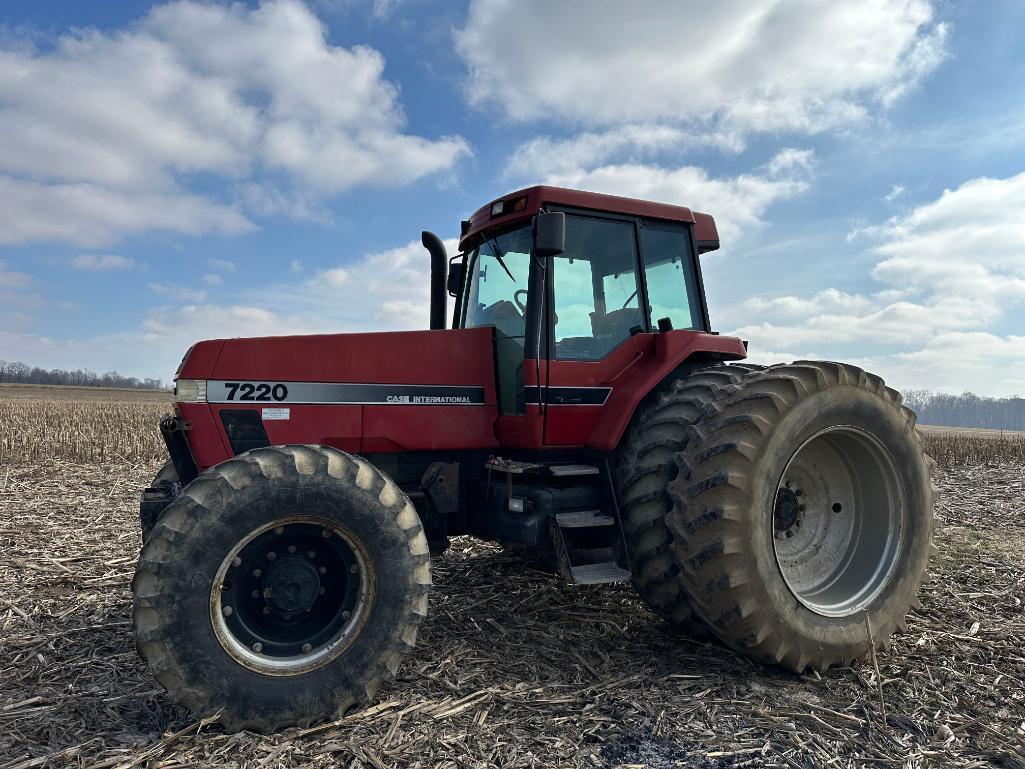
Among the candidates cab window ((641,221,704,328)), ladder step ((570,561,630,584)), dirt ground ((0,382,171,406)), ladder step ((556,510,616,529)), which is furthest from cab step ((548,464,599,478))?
dirt ground ((0,382,171,406))

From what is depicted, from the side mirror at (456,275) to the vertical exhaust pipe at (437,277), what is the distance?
0.24ft

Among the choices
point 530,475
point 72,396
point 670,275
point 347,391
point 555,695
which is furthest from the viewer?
point 72,396

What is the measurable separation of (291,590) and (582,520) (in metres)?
1.80

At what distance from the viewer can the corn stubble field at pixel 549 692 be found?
3.04 meters

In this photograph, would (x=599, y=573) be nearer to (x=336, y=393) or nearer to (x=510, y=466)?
(x=510, y=466)

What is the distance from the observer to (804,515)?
14.9 ft

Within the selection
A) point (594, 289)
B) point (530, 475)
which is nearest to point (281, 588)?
point (530, 475)

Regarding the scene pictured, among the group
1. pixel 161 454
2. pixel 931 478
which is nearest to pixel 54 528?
pixel 161 454

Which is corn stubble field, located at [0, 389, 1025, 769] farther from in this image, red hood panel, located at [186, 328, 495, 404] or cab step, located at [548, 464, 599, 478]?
→ red hood panel, located at [186, 328, 495, 404]

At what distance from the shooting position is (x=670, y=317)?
4980mm

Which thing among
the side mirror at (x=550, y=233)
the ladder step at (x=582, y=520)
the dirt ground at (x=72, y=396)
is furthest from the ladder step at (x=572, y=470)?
the dirt ground at (x=72, y=396)

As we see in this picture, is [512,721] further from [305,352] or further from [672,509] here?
[305,352]

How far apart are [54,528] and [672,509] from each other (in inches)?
276

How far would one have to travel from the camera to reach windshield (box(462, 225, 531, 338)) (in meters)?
4.59
